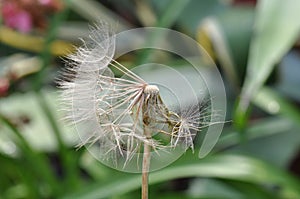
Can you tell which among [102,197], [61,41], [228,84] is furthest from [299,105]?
[102,197]

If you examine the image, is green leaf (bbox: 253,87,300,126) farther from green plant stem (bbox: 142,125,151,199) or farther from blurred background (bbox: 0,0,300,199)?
green plant stem (bbox: 142,125,151,199)

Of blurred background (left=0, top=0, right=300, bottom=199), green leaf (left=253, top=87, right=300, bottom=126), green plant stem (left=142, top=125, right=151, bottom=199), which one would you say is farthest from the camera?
green leaf (left=253, top=87, right=300, bottom=126)

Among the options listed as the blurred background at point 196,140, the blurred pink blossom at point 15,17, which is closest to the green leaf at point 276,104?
the blurred background at point 196,140

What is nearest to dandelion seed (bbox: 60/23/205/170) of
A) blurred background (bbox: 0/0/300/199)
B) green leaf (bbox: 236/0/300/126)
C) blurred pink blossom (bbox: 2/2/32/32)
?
blurred background (bbox: 0/0/300/199)

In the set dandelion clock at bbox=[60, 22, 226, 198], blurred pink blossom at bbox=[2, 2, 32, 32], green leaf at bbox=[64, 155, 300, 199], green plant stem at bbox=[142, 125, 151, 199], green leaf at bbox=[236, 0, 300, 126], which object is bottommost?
green plant stem at bbox=[142, 125, 151, 199]

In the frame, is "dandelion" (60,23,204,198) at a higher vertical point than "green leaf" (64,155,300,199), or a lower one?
lower

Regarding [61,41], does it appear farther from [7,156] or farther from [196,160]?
[196,160]

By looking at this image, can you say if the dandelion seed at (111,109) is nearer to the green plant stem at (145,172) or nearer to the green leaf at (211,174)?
the green plant stem at (145,172)

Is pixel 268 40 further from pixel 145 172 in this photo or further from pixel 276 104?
pixel 145 172
